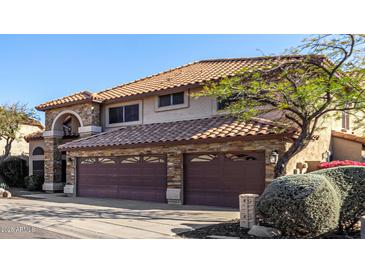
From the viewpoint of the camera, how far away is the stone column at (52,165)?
65.3 feet

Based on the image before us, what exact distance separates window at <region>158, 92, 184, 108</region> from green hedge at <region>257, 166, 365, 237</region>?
905 cm

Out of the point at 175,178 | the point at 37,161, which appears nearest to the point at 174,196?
the point at 175,178

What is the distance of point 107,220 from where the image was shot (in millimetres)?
10086

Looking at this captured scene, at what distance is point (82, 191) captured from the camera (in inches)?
694

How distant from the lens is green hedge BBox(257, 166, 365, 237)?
7383 millimetres

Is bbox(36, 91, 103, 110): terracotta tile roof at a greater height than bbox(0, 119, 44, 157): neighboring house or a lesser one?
greater

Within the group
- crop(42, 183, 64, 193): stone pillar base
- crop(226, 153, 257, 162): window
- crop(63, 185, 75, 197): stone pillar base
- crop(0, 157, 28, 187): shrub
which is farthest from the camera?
crop(0, 157, 28, 187): shrub

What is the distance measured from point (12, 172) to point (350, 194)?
21.8 meters

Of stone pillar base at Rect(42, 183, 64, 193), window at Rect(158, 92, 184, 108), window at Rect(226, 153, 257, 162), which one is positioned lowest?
stone pillar base at Rect(42, 183, 64, 193)

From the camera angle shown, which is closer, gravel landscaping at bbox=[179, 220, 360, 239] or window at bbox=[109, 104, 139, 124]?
gravel landscaping at bbox=[179, 220, 360, 239]

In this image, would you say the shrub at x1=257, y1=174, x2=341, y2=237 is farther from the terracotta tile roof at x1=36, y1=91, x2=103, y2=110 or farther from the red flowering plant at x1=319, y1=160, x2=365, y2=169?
the terracotta tile roof at x1=36, y1=91, x2=103, y2=110

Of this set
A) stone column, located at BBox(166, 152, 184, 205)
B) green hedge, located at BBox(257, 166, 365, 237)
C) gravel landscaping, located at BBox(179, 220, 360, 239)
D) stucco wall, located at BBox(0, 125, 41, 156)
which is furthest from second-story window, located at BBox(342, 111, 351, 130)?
stucco wall, located at BBox(0, 125, 41, 156)

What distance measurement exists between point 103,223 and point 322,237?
19.2 ft

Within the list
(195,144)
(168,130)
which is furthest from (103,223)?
(168,130)
